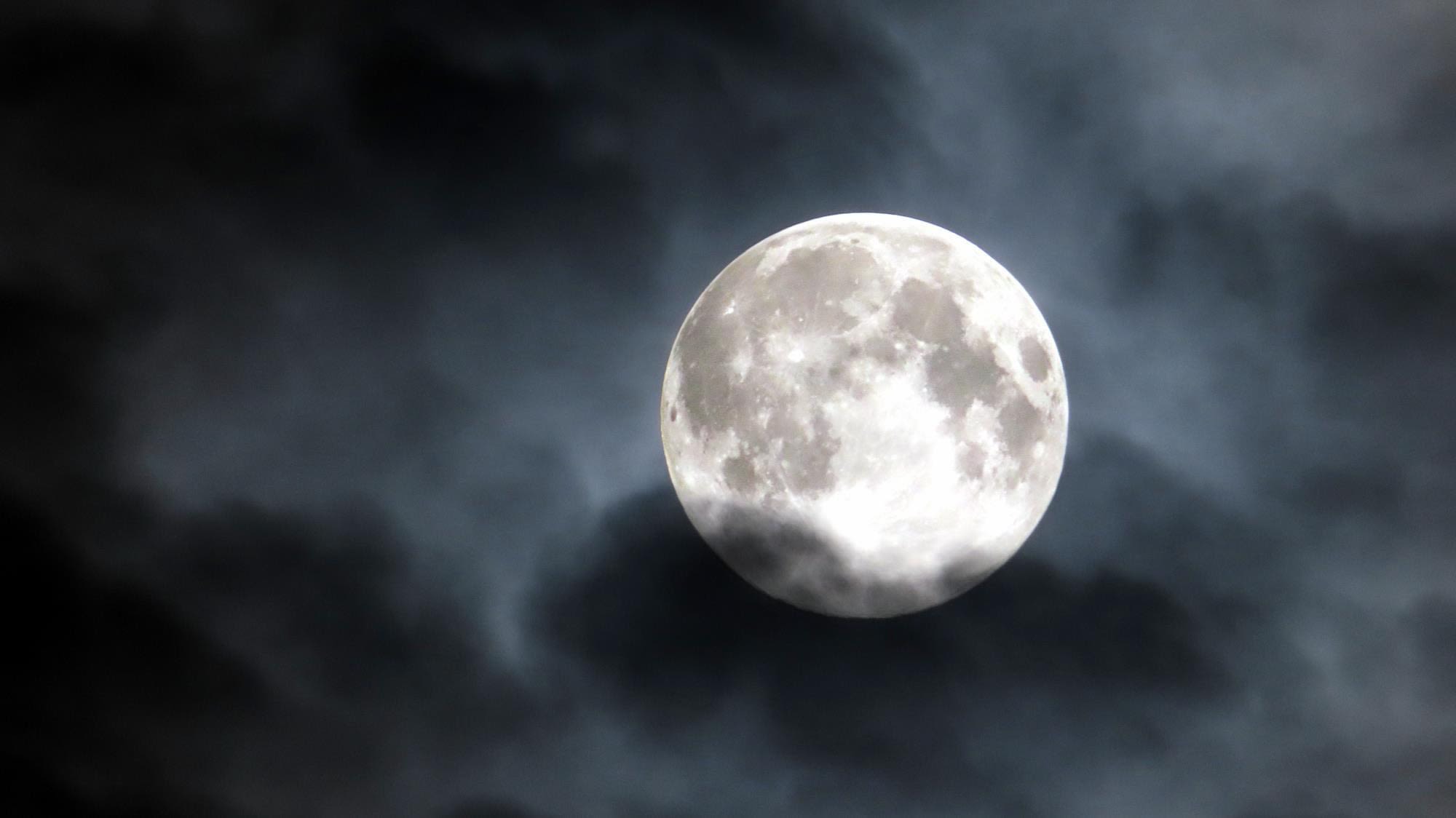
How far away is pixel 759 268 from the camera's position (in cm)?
2567

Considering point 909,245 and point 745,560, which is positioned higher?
point 909,245

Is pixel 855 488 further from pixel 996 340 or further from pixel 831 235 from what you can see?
pixel 831 235

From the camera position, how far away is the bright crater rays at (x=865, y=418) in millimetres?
22766

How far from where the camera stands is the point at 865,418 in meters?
22.6

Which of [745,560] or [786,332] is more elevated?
[786,332]

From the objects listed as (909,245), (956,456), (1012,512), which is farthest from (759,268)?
(1012,512)

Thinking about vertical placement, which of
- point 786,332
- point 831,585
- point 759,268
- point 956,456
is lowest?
point 831,585

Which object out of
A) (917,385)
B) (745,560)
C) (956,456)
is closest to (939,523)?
(956,456)

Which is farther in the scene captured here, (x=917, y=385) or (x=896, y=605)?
(x=896, y=605)

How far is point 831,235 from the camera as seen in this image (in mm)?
25750

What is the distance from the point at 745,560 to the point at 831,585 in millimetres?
2586

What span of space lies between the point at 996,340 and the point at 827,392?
485cm

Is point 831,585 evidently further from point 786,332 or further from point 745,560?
point 786,332

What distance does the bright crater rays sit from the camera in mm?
22766
